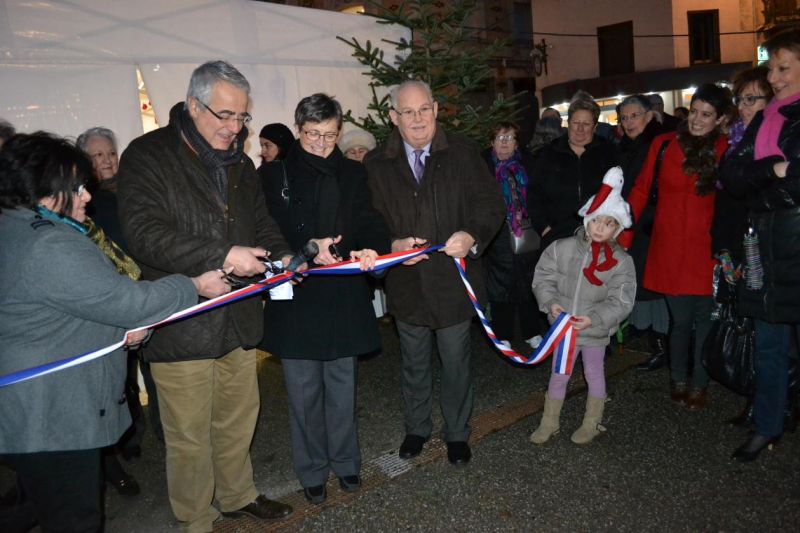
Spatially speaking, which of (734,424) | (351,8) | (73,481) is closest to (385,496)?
(73,481)

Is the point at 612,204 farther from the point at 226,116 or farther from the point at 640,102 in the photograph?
the point at 226,116

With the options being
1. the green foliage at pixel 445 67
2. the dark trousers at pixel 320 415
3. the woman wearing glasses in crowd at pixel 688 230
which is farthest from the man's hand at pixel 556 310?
the green foliage at pixel 445 67

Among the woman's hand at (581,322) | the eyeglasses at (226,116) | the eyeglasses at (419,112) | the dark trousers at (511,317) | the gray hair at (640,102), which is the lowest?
the dark trousers at (511,317)

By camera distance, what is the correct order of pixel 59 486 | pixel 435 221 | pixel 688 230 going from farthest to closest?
1. pixel 688 230
2. pixel 435 221
3. pixel 59 486

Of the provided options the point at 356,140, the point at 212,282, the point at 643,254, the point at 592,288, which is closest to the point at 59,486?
the point at 212,282

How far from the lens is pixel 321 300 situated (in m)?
3.51

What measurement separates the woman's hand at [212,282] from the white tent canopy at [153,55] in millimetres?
3673

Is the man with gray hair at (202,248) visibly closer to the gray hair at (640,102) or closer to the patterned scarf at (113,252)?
the patterned scarf at (113,252)

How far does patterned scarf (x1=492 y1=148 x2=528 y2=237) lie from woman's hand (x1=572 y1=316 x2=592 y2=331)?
2.06 metres

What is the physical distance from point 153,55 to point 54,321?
4.55 meters

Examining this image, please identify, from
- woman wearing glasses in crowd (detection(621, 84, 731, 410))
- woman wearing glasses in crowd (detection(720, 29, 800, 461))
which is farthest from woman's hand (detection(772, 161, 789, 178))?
woman wearing glasses in crowd (detection(621, 84, 731, 410))

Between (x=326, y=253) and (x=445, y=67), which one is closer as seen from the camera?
(x=326, y=253)

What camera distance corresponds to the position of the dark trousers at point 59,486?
2336 millimetres

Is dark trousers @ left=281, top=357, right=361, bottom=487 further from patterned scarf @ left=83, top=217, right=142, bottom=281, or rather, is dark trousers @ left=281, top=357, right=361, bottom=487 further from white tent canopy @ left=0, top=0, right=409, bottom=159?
white tent canopy @ left=0, top=0, right=409, bottom=159
